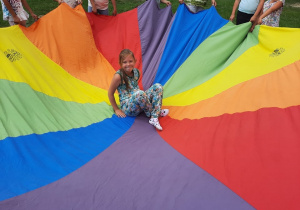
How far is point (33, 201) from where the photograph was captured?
53.6 inches

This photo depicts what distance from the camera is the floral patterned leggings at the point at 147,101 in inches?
91.0

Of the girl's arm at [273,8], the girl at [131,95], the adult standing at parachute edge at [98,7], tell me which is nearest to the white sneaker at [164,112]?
the girl at [131,95]

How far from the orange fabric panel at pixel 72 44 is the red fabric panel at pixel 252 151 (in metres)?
1.34

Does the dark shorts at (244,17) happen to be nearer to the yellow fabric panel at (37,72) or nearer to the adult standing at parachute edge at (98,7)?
the adult standing at parachute edge at (98,7)

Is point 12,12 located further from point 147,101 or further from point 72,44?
point 147,101

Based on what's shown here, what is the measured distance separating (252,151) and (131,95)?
46.4 inches

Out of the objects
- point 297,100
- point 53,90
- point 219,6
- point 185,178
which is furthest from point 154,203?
point 219,6

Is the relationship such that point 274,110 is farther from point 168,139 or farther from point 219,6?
point 219,6

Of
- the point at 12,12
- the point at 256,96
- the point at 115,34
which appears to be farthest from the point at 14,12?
the point at 256,96

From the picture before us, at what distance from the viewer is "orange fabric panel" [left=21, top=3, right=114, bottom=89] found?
9.59ft

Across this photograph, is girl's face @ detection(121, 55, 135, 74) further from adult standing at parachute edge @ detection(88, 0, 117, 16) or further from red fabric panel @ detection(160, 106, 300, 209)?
adult standing at parachute edge @ detection(88, 0, 117, 16)

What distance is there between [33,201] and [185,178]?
0.78 meters

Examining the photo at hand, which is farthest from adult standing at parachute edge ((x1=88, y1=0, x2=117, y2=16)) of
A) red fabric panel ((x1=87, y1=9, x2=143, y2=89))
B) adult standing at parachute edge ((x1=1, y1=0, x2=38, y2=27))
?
adult standing at parachute edge ((x1=1, y1=0, x2=38, y2=27))

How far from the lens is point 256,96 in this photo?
82.5 inches
